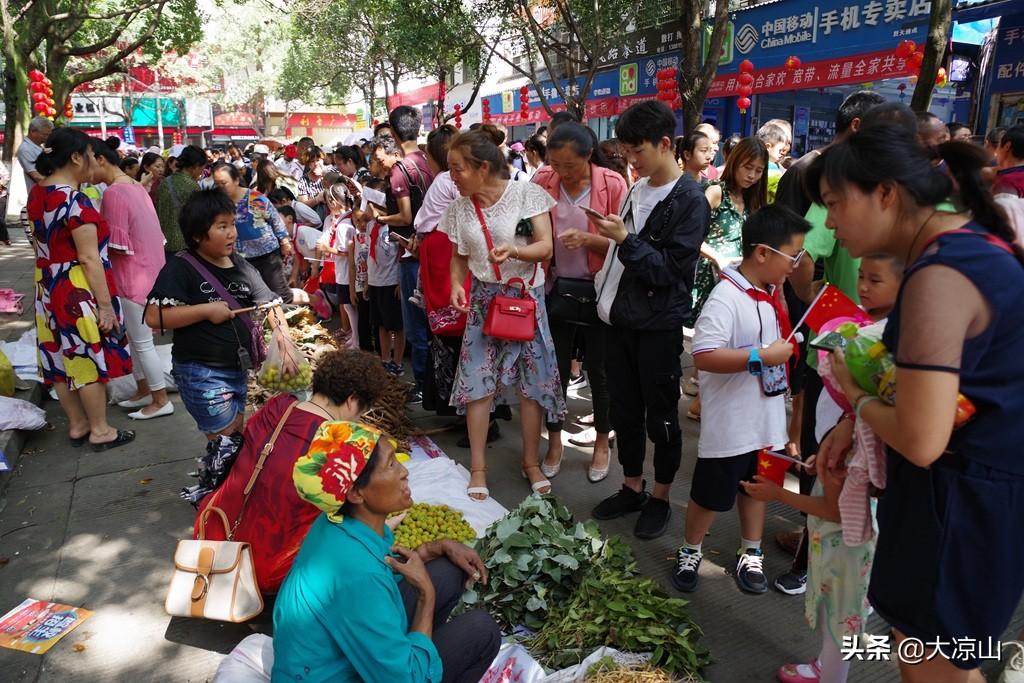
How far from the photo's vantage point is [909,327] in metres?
1.38

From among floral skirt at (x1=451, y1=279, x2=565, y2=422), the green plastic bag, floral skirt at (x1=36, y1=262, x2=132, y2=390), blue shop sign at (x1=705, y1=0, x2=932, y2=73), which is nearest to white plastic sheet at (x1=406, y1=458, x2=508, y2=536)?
floral skirt at (x1=451, y1=279, x2=565, y2=422)

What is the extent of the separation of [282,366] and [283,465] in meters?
0.77

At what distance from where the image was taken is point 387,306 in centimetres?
550

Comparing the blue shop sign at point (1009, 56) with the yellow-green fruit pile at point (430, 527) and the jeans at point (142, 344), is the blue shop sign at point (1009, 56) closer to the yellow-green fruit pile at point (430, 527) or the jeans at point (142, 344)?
the yellow-green fruit pile at point (430, 527)

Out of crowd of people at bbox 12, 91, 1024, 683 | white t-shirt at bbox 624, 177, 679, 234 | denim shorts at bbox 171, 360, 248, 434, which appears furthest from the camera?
denim shorts at bbox 171, 360, 248, 434

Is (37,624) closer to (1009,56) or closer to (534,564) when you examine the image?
(534,564)

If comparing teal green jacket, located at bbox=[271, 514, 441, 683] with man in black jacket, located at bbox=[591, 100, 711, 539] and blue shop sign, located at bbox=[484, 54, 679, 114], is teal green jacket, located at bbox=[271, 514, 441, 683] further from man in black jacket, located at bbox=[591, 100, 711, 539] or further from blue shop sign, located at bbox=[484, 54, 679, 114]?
blue shop sign, located at bbox=[484, 54, 679, 114]

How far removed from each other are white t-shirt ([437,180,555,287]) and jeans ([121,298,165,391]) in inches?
103

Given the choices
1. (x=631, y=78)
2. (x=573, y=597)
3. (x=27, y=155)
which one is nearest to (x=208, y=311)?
(x=573, y=597)

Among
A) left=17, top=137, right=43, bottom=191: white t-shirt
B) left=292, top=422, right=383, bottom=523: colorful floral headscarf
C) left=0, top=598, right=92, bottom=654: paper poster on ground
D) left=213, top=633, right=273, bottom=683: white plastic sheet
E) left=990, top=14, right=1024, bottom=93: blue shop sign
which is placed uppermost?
left=990, top=14, right=1024, bottom=93: blue shop sign

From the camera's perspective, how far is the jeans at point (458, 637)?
6.84ft

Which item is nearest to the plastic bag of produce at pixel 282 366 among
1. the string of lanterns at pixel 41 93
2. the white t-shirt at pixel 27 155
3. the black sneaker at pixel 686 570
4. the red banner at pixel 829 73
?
the black sneaker at pixel 686 570

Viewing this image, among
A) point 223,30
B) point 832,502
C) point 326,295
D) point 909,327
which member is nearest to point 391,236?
point 326,295

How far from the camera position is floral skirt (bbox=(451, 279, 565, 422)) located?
144 inches
